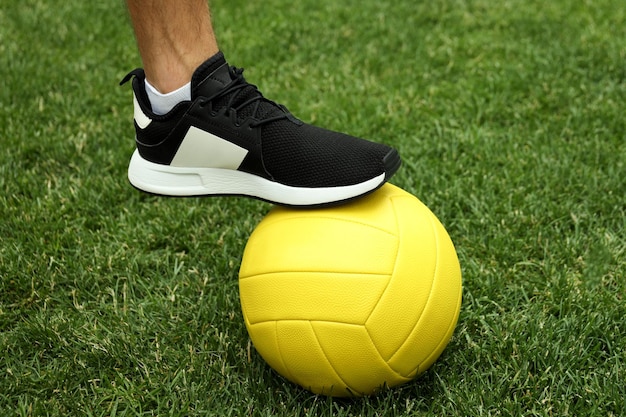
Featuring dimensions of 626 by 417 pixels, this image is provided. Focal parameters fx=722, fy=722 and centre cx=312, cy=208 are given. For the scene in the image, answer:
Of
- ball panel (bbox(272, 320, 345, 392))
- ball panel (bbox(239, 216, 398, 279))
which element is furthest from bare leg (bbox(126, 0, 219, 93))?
ball panel (bbox(272, 320, 345, 392))

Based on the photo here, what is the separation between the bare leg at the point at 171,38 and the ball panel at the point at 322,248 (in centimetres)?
64

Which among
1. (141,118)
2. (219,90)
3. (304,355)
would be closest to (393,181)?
(219,90)

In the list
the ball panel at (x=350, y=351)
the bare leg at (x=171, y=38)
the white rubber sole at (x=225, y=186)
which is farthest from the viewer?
the bare leg at (x=171, y=38)

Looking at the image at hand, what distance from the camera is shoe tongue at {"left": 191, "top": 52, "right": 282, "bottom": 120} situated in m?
2.44

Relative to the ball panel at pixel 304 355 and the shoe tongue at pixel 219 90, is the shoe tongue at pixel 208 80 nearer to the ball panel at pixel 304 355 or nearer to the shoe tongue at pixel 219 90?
the shoe tongue at pixel 219 90

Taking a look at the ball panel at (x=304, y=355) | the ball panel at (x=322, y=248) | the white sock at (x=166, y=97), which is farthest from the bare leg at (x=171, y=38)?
the ball panel at (x=304, y=355)

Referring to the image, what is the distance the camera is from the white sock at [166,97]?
2.46 meters

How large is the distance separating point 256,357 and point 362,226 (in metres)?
0.61

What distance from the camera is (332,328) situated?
6.95 ft

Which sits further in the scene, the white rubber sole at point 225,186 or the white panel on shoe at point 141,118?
the white panel on shoe at point 141,118

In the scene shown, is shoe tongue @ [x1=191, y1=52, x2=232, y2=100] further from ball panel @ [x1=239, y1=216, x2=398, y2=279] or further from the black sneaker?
ball panel @ [x1=239, y1=216, x2=398, y2=279]

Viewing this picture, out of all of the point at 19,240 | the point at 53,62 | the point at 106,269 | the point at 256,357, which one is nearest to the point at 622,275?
the point at 256,357

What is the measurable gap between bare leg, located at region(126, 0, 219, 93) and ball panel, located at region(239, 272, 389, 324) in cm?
81

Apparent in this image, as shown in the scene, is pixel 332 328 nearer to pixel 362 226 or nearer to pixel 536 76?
pixel 362 226
